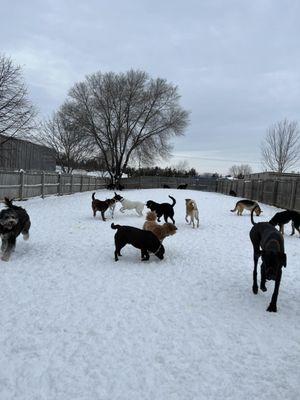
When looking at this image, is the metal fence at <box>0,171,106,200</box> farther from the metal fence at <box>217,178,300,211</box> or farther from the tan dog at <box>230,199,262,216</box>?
the metal fence at <box>217,178,300,211</box>

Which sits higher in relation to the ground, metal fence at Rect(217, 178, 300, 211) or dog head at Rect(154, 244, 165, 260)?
metal fence at Rect(217, 178, 300, 211)

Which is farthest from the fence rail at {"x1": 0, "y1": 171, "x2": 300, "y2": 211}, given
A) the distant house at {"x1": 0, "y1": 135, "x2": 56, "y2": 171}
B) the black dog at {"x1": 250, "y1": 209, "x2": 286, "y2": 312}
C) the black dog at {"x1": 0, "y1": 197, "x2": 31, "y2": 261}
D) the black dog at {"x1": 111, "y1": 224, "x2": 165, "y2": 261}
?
the black dog at {"x1": 250, "y1": 209, "x2": 286, "y2": 312}

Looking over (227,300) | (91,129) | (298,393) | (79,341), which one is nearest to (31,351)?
(79,341)

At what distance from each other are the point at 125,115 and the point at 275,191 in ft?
86.0

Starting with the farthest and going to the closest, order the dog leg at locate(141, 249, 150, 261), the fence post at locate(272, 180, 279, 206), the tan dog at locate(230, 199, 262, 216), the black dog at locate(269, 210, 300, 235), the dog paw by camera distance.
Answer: the fence post at locate(272, 180, 279, 206)
the tan dog at locate(230, 199, 262, 216)
the black dog at locate(269, 210, 300, 235)
the dog leg at locate(141, 249, 150, 261)
the dog paw

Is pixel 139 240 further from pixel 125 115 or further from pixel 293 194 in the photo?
pixel 125 115

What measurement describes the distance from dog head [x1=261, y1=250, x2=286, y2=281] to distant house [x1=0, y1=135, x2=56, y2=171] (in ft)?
67.2

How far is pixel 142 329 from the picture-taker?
15.7 ft

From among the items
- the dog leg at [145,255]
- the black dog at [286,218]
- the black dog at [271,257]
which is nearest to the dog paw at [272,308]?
the black dog at [271,257]

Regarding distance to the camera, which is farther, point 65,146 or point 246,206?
point 65,146

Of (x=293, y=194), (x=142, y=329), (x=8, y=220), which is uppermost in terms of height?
(x=293, y=194)

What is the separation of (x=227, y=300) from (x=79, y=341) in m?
2.48

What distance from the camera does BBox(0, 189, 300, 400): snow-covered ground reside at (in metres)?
3.60

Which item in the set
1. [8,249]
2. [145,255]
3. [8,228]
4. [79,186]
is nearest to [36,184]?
[79,186]
